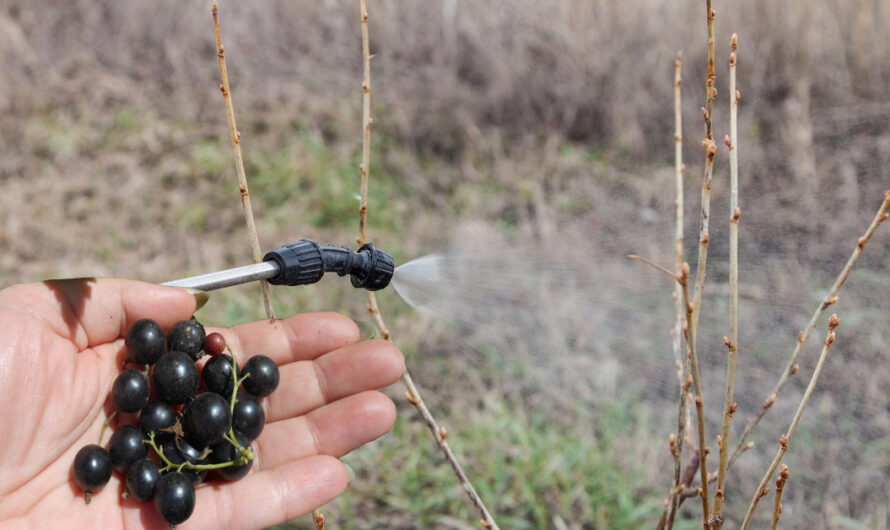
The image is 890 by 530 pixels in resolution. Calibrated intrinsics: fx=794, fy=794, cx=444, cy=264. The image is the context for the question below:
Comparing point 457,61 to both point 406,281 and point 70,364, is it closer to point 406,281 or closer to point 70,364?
point 406,281

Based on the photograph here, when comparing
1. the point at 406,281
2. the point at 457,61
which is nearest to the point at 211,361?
the point at 406,281

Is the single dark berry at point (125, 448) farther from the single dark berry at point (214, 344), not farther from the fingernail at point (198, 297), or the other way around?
the fingernail at point (198, 297)

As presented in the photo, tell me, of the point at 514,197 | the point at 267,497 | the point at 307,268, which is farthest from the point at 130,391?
the point at 514,197

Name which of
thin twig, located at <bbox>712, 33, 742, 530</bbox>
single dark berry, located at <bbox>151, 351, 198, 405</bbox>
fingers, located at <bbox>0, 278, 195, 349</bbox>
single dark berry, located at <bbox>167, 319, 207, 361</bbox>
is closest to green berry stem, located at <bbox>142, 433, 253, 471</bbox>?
single dark berry, located at <bbox>151, 351, 198, 405</bbox>

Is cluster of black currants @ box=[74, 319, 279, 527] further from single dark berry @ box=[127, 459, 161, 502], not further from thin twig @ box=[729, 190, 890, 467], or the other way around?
thin twig @ box=[729, 190, 890, 467]

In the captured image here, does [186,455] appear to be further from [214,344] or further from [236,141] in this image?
[236,141]

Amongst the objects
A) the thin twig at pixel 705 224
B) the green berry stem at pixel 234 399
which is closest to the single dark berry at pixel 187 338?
the green berry stem at pixel 234 399
